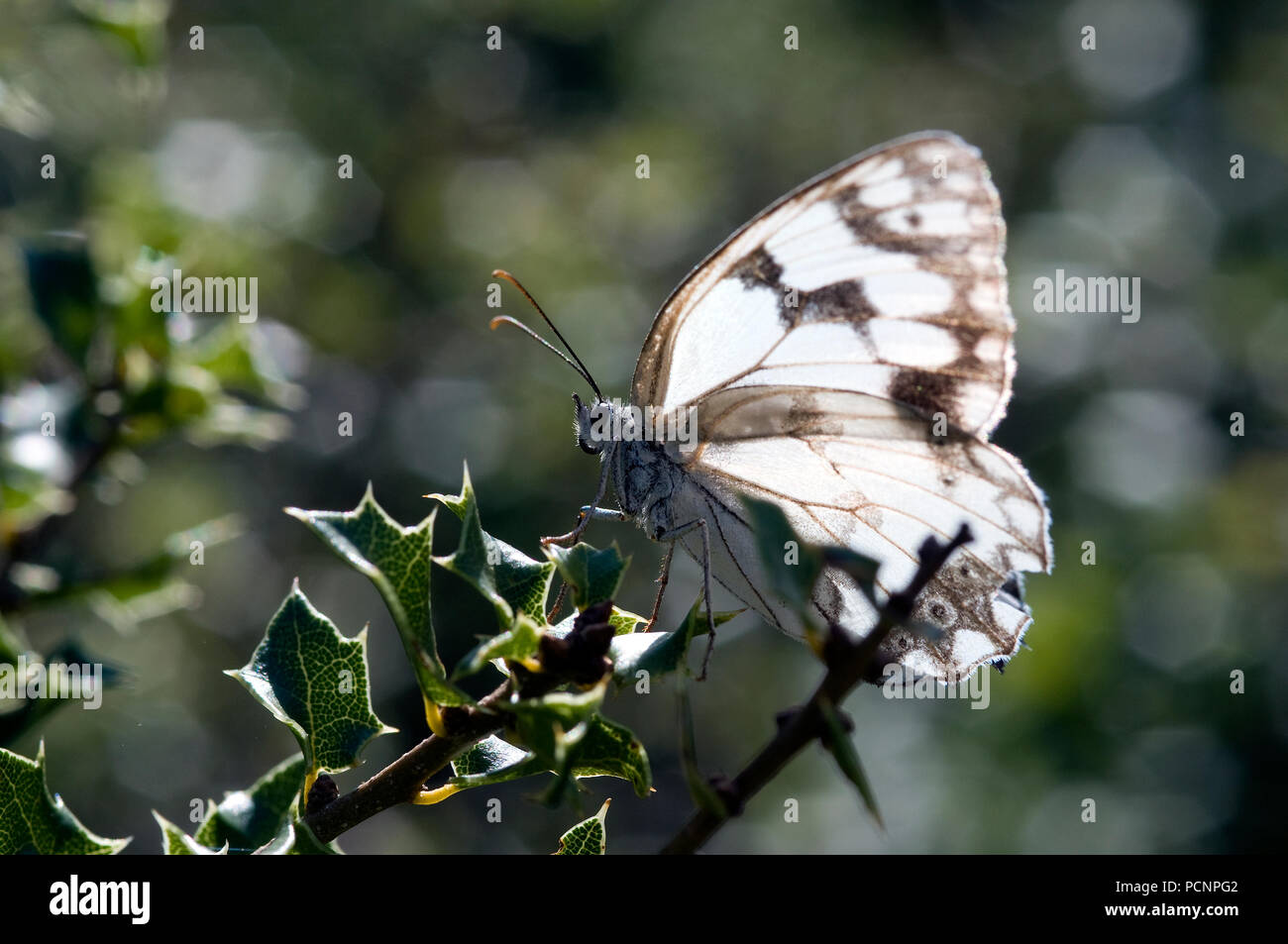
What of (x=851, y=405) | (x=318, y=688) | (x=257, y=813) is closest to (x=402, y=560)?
(x=318, y=688)

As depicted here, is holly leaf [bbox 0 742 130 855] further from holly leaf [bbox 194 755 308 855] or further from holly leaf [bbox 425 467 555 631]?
holly leaf [bbox 425 467 555 631]

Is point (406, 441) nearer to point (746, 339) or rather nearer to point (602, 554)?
point (746, 339)

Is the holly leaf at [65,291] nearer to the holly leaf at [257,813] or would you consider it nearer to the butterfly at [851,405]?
the butterfly at [851,405]

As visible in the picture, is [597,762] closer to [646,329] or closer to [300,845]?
[300,845]

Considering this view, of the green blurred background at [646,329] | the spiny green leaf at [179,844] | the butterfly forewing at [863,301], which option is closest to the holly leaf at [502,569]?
the spiny green leaf at [179,844]
